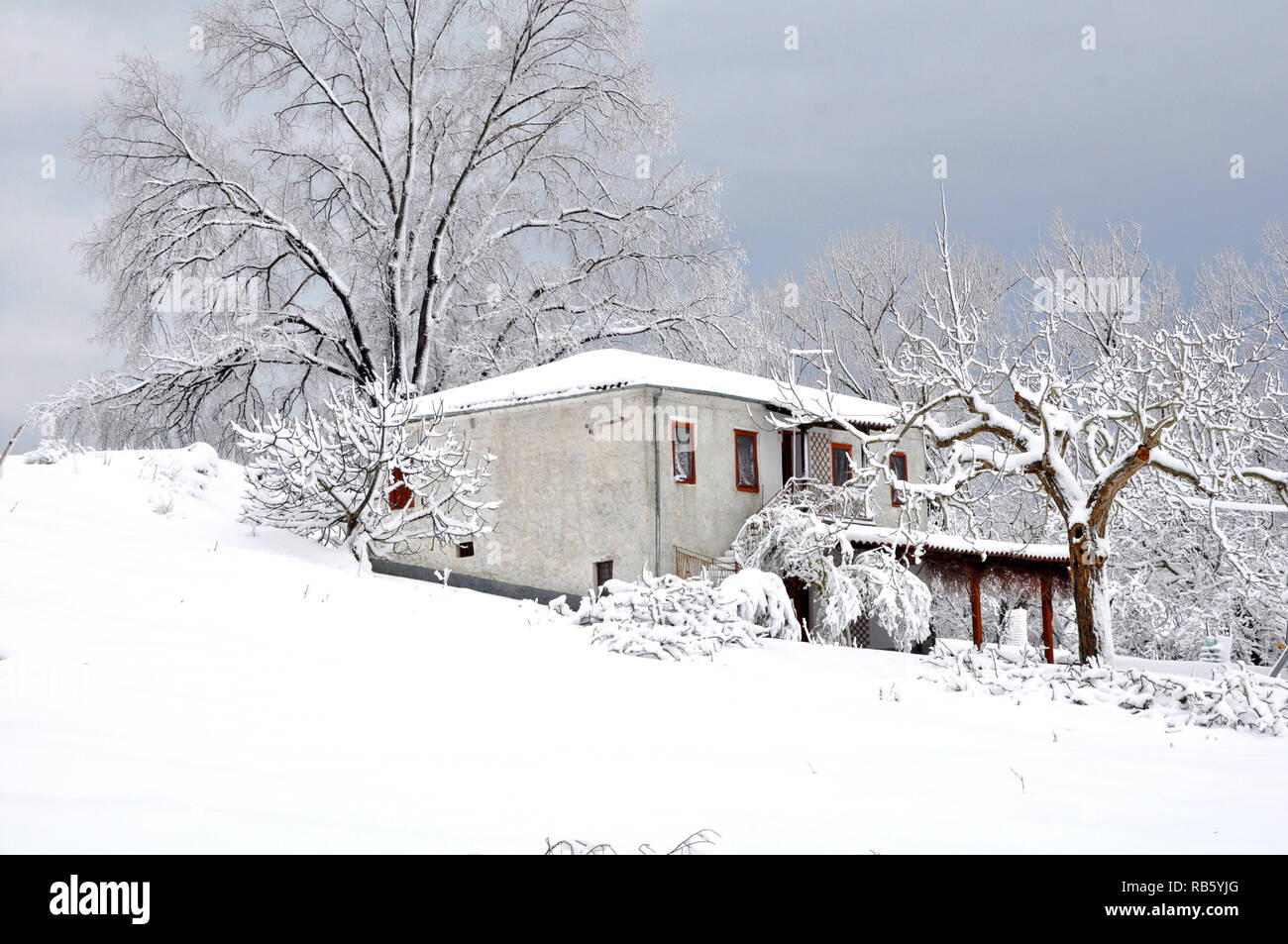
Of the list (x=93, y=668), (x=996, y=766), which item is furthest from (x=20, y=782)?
(x=996, y=766)

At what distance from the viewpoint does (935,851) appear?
375 centimetres

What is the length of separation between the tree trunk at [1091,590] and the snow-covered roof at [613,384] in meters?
5.85

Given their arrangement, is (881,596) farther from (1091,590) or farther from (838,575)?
(1091,590)

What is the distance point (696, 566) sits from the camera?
1883 centimetres

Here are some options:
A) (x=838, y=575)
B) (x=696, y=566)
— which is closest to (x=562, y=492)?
(x=696, y=566)

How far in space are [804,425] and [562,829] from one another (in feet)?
59.5

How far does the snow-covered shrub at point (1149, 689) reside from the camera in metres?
8.14

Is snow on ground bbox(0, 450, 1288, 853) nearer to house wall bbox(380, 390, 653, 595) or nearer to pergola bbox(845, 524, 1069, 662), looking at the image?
house wall bbox(380, 390, 653, 595)

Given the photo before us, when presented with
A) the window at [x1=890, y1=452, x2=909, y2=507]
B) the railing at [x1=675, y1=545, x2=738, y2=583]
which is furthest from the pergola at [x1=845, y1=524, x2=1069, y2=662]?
the window at [x1=890, y1=452, x2=909, y2=507]

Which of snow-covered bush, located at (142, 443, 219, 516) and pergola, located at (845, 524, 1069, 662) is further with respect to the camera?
pergola, located at (845, 524, 1069, 662)

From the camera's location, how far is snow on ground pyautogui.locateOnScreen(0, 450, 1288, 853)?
3410 mm

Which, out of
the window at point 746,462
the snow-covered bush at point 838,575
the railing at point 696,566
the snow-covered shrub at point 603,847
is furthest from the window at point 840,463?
the snow-covered shrub at point 603,847

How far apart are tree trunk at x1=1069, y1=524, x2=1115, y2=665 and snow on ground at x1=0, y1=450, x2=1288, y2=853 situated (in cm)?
454
